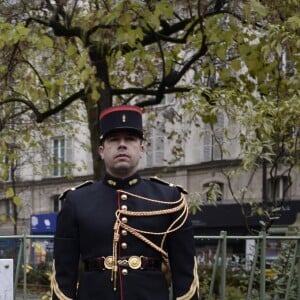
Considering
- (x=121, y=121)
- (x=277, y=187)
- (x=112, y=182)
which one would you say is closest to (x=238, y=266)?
(x=112, y=182)

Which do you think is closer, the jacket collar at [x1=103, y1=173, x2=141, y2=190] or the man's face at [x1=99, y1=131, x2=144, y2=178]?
the man's face at [x1=99, y1=131, x2=144, y2=178]

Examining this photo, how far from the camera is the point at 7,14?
8984mm

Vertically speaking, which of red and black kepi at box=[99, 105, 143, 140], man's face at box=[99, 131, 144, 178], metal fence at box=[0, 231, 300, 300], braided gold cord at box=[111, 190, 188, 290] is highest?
red and black kepi at box=[99, 105, 143, 140]

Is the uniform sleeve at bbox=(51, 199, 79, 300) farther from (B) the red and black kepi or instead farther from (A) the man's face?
(B) the red and black kepi

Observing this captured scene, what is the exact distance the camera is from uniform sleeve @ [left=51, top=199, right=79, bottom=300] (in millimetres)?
3580

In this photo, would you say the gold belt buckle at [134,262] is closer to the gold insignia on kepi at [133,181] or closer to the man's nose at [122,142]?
the gold insignia on kepi at [133,181]

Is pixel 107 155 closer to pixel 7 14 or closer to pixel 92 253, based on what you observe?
pixel 92 253

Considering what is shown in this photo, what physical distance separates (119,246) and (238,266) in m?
3.81

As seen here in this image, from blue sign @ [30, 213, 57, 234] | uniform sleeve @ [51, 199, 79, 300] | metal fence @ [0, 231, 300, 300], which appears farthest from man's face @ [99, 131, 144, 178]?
blue sign @ [30, 213, 57, 234]

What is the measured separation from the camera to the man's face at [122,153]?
3.52 m

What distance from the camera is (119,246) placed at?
357 centimetres

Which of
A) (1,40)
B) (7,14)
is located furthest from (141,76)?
(1,40)

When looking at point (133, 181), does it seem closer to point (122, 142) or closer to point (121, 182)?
point (121, 182)

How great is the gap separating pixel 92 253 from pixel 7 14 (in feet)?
19.8
